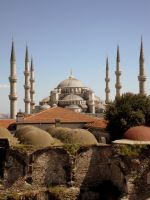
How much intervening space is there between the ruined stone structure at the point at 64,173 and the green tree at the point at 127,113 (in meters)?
6.91

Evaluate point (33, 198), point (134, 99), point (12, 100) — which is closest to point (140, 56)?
point (134, 99)

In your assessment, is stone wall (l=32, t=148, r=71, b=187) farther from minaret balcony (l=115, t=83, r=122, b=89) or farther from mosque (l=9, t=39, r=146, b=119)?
minaret balcony (l=115, t=83, r=122, b=89)

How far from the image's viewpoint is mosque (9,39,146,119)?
35562mm

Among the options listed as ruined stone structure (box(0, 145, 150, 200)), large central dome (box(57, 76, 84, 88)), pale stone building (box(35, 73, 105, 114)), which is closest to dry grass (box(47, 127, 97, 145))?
ruined stone structure (box(0, 145, 150, 200))

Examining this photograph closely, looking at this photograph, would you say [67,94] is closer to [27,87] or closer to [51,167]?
[27,87]

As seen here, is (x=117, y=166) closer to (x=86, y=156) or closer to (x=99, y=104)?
(x=86, y=156)

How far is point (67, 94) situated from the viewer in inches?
1928

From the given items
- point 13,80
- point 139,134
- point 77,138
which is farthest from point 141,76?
point 139,134

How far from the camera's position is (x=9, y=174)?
16.0m

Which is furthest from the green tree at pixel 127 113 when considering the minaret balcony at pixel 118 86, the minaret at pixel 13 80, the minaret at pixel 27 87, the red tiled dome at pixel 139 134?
the minaret at pixel 27 87

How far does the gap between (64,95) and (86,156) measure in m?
32.9

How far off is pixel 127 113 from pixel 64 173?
27.8 feet

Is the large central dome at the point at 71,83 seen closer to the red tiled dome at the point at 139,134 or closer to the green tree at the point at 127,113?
the green tree at the point at 127,113

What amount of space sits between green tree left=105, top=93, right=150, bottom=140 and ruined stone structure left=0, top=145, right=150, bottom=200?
6907mm
